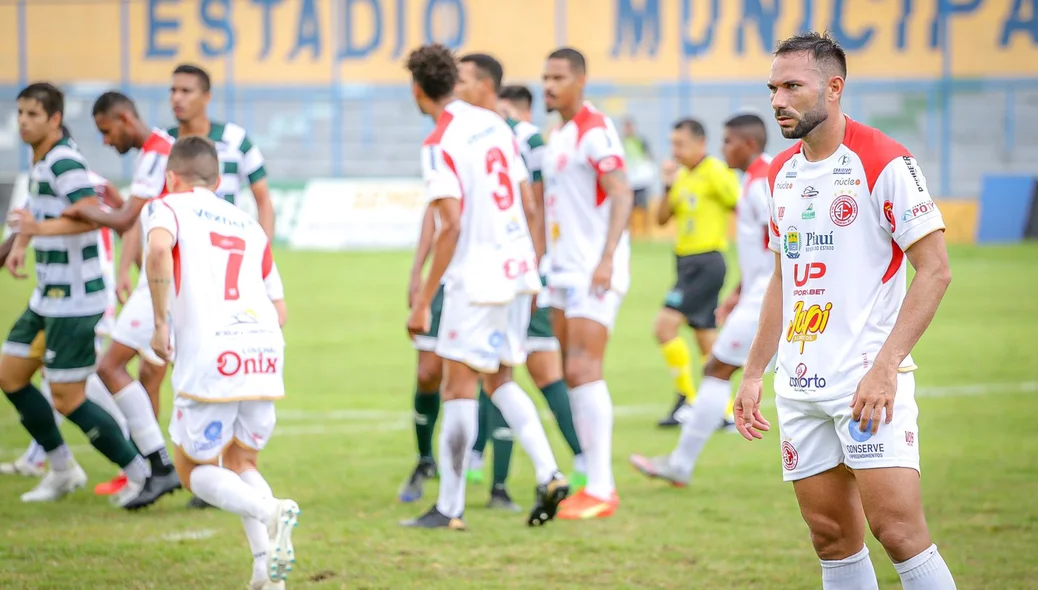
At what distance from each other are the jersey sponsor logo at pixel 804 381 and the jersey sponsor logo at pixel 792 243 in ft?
1.26

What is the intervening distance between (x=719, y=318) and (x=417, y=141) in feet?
92.5

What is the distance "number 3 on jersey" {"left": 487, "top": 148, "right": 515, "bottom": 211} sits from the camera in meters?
6.68

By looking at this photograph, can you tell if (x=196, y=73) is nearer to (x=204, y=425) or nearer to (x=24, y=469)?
(x=24, y=469)

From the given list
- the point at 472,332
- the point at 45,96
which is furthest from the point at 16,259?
the point at 472,332

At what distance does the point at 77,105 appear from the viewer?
35.0 metres

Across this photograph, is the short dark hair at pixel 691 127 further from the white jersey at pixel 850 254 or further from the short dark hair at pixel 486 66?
the white jersey at pixel 850 254

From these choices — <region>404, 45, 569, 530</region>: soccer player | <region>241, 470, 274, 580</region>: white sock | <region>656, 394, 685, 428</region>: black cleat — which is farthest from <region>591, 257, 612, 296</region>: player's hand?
<region>656, 394, 685, 428</region>: black cleat

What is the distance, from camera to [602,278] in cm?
704

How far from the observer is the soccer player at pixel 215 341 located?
5363mm

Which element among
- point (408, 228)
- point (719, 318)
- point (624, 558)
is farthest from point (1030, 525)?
point (408, 228)

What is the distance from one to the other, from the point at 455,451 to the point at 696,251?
4.38 meters

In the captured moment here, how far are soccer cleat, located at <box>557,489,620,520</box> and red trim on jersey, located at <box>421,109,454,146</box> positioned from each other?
214 centimetres

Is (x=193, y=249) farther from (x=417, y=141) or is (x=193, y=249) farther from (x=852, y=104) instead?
(x=417, y=141)

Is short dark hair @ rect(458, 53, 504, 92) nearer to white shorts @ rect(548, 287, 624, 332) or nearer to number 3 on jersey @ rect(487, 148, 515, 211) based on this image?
number 3 on jersey @ rect(487, 148, 515, 211)
